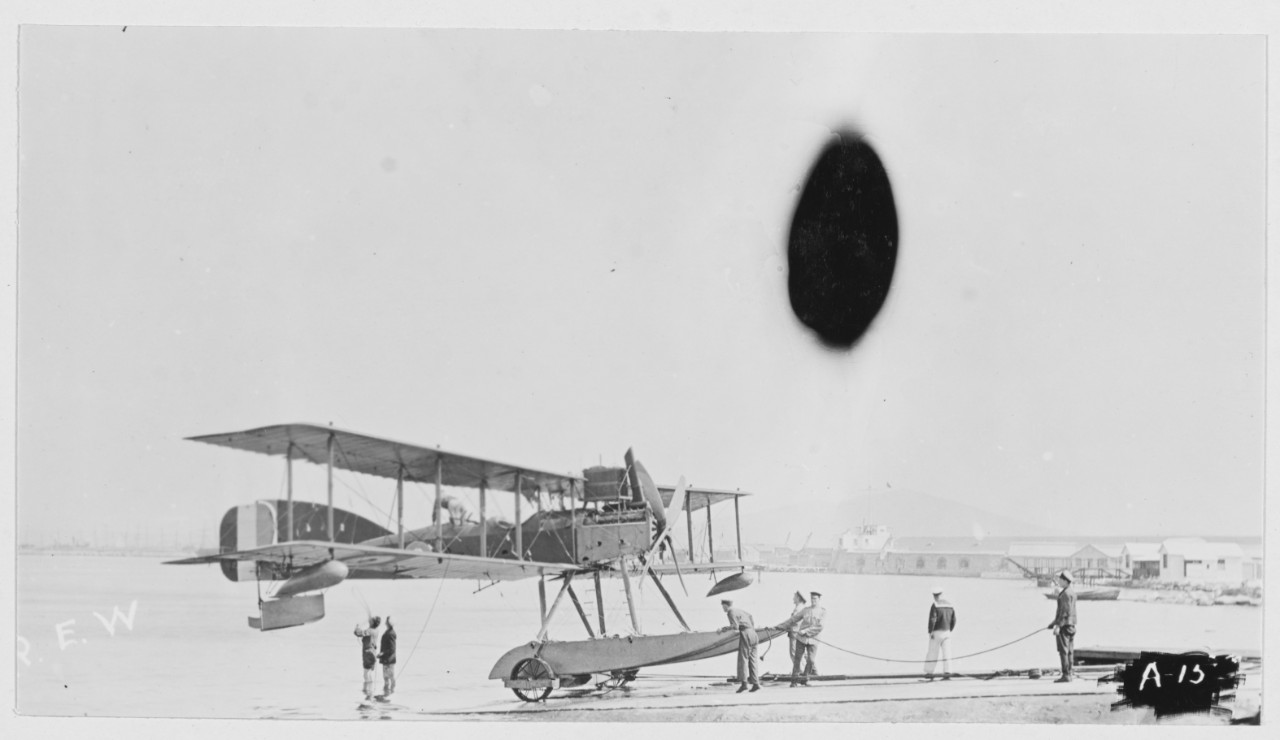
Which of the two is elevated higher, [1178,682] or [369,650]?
[369,650]

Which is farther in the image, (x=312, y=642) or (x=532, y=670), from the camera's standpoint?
(x=312, y=642)

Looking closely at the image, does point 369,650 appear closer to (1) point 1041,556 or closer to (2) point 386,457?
(2) point 386,457

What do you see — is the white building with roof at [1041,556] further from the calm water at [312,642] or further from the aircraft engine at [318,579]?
the aircraft engine at [318,579]

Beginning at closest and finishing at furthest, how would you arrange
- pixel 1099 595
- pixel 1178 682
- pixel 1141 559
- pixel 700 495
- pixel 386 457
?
pixel 386 457
pixel 1178 682
pixel 700 495
pixel 1141 559
pixel 1099 595

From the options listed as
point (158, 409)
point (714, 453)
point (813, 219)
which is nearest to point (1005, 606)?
point (714, 453)

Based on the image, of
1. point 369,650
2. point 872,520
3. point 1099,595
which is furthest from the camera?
point 872,520

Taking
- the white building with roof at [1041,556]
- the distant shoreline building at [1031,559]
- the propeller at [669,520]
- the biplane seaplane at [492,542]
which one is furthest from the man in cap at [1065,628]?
the white building with roof at [1041,556]

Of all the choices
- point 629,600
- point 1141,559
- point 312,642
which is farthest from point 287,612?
point 1141,559
